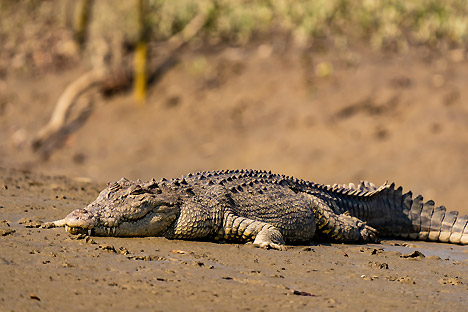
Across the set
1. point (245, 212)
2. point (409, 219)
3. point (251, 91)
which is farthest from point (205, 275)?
point (251, 91)

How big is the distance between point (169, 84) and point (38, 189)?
10.6 m

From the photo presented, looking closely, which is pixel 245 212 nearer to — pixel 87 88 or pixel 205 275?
pixel 205 275

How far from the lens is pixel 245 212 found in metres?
6.52

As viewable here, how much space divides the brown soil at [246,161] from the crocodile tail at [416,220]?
0.22 m

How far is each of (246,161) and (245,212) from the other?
9.35 meters

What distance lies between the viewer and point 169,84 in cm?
1850

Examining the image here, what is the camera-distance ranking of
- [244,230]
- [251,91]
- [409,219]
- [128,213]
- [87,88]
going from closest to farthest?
1. [128,213]
2. [244,230]
3. [409,219]
4. [251,91]
5. [87,88]

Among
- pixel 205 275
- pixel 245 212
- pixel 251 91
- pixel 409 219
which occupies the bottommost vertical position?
pixel 205 275

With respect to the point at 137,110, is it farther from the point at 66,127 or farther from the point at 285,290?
the point at 285,290

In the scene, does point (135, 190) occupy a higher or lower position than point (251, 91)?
lower

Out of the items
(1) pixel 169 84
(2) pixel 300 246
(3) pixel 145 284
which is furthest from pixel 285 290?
(1) pixel 169 84

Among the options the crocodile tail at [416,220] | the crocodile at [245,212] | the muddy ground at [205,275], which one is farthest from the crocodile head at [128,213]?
the crocodile tail at [416,220]

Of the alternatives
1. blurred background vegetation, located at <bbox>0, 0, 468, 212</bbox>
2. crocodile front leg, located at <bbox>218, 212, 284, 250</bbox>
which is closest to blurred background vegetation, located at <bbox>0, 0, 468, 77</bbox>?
blurred background vegetation, located at <bbox>0, 0, 468, 212</bbox>

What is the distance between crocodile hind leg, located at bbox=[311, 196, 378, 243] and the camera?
6.92 metres
